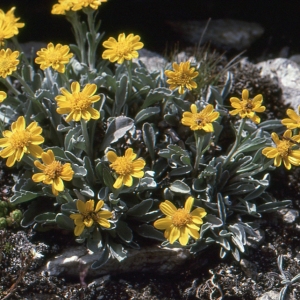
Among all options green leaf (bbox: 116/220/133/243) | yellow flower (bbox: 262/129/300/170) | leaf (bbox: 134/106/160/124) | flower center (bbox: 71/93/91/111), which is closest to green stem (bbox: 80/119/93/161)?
flower center (bbox: 71/93/91/111)

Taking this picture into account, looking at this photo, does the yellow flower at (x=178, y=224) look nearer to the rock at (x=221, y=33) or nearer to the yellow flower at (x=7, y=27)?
the yellow flower at (x=7, y=27)

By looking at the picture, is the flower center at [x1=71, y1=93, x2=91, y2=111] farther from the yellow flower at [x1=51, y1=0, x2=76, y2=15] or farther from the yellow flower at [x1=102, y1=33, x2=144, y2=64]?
the yellow flower at [x1=51, y1=0, x2=76, y2=15]

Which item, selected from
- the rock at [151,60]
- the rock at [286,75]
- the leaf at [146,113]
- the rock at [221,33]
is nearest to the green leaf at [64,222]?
the leaf at [146,113]

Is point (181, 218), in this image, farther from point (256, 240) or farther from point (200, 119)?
point (256, 240)

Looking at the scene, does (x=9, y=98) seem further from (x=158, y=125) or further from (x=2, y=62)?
(x=158, y=125)

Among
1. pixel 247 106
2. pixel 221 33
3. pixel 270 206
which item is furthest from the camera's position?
pixel 221 33

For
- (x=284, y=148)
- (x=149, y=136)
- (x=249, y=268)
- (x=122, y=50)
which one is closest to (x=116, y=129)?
(x=149, y=136)
